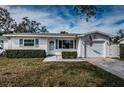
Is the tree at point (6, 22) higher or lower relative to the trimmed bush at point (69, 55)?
higher

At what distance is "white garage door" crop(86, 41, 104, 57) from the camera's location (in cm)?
2262

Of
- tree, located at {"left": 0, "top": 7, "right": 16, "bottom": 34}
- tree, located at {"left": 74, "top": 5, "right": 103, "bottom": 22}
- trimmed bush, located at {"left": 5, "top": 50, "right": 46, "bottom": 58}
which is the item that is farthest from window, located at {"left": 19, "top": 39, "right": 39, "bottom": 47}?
tree, located at {"left": 0, "top": 7, "right": 16, "bottom": 34}

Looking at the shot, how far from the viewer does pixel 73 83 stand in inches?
357

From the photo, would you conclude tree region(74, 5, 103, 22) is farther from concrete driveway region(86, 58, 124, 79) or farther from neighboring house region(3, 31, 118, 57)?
neighboring house region(3, 31, 118, 57)

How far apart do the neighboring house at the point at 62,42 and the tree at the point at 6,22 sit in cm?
2399

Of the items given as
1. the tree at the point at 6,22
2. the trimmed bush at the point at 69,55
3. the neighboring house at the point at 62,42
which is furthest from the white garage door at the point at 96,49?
the tree at the point at 6,22

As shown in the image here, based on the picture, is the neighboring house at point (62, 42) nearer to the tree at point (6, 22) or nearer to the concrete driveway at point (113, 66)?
the concrete driveway at point (113, 66)

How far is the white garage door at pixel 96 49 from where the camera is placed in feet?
74.2

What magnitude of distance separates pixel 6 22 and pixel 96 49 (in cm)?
3147

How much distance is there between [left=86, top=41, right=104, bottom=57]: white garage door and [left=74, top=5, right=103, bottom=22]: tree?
31.9 ft

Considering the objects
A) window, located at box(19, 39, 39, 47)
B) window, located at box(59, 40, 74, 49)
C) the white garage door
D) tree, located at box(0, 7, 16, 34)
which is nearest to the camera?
the white garage door

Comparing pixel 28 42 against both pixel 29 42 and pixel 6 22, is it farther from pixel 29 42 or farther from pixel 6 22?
pixel 6 22
